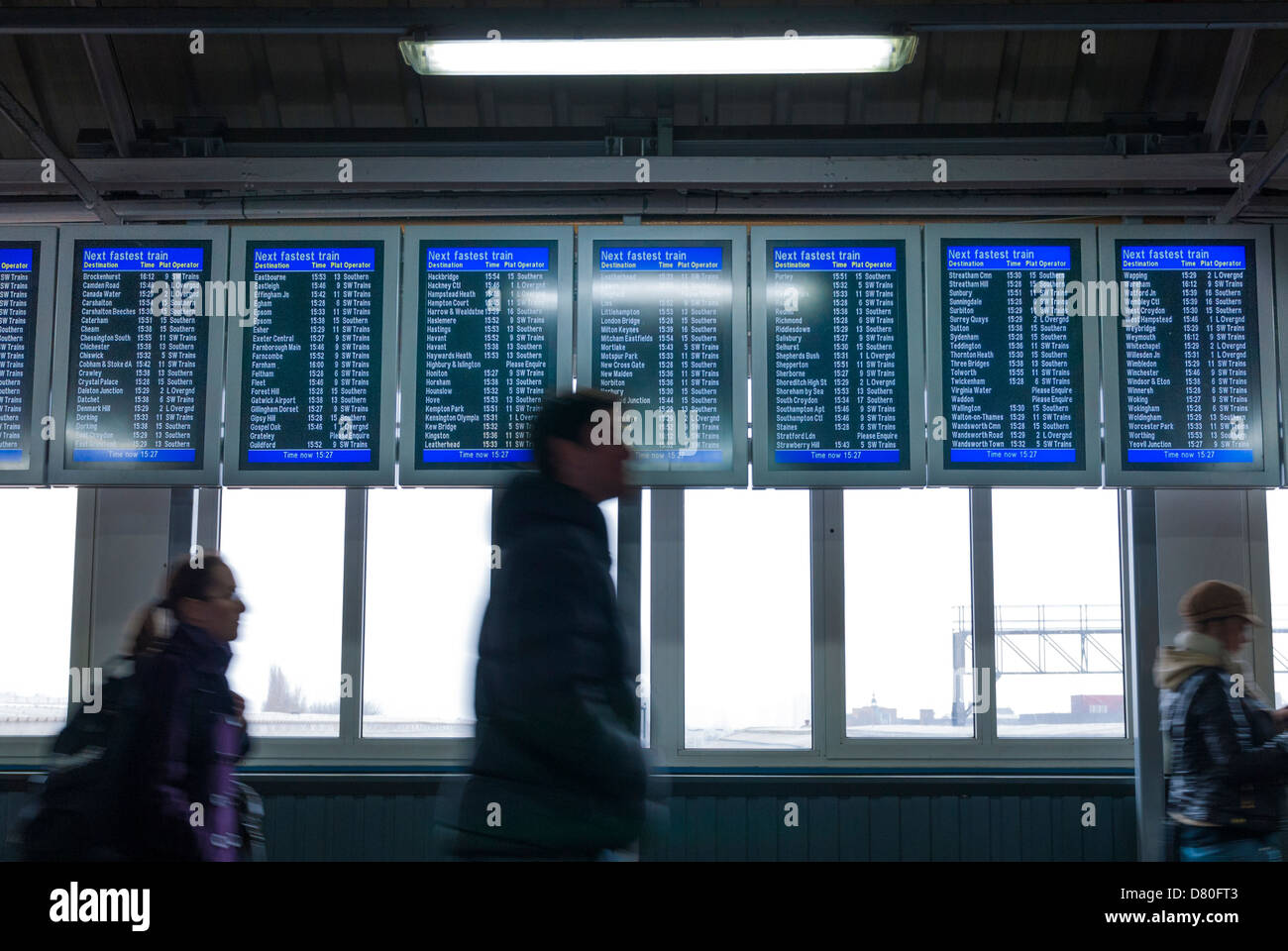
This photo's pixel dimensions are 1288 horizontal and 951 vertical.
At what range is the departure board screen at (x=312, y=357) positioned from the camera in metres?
4.18

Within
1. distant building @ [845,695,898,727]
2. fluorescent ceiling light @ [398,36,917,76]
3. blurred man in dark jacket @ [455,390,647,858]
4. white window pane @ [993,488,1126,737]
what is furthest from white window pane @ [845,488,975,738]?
blurred man in dark jacket @ [455,390,647,858]

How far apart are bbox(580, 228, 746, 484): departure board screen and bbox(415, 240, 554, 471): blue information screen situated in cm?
21

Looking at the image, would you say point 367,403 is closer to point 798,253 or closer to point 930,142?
point 798,253

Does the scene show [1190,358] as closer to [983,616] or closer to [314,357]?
[983,616]

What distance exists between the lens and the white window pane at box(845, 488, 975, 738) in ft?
18.9

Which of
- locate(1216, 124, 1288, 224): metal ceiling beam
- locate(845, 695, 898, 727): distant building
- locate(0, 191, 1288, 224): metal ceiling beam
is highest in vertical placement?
locate(0, 191, 1288, 224): metal ceiling beam

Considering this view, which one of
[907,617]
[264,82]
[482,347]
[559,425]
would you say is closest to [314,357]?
[482,347]

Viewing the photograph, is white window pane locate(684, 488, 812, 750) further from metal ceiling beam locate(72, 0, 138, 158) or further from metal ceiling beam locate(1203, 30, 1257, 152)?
metal ceiling beam locate(72, 0, 138, 158)

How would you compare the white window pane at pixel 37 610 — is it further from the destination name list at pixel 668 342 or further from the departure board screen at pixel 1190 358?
the departure board screen at pixel 1190 358

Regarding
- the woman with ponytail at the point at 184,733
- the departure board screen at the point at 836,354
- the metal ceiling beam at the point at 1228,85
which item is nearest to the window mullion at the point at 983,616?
the departure board screen at the point at 836,354

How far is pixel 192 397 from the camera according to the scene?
13.8ft

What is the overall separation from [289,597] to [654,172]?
10.7 feet
